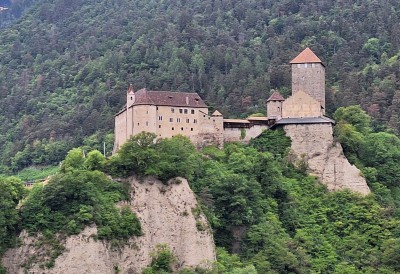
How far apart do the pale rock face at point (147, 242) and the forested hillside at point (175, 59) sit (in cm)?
2762

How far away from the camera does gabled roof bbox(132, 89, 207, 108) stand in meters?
88.4

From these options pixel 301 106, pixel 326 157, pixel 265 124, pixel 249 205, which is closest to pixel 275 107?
pixel 265 124

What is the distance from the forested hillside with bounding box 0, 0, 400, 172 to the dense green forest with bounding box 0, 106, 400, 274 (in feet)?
51.4

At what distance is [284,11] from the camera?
509ft

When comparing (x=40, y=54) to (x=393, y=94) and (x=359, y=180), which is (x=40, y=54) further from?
(x=359, y=180)

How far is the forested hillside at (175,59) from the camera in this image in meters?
120

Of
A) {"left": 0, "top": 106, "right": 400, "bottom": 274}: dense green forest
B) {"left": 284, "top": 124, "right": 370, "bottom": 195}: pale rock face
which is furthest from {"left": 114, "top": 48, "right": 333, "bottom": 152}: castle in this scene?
{"left": 0, "top": 106, "right": 400, "bottom": 274}: dense green forest

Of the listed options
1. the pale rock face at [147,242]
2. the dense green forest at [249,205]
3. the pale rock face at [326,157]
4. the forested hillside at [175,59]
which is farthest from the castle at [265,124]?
the forested hillside at [175,59]

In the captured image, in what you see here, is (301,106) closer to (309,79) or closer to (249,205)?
(309,79)

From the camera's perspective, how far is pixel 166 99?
8931 cm

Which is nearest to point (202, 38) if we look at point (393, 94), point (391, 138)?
point (393, 94)

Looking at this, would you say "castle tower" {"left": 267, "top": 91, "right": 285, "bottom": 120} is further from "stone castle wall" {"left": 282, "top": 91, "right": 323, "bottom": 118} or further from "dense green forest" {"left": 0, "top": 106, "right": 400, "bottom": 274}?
"dense green forest" {"left": 0, "top": 106, "right": 400, "bottom": 274}

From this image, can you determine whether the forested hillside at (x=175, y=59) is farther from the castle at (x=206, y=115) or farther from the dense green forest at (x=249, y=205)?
the dense green forest at (x=249, y=205)

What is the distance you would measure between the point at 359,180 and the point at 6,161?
4771 centimetres
